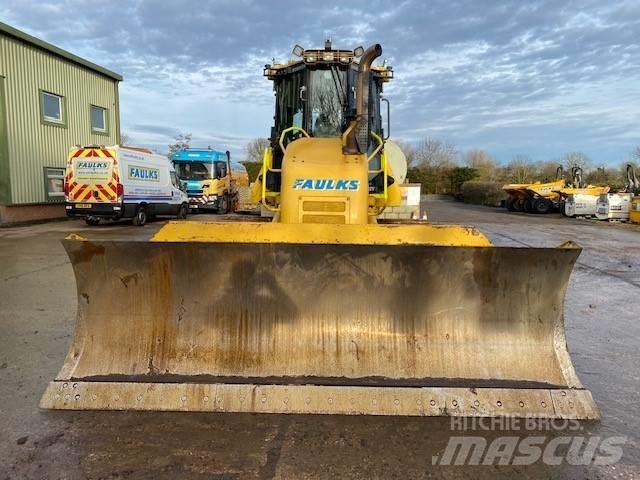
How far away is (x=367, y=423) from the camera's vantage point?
10.4 feet

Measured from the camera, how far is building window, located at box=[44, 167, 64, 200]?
1989 cm

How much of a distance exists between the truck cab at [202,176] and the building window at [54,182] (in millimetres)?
5068

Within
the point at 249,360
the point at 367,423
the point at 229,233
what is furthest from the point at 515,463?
the point at 229,233

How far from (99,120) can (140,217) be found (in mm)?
8072

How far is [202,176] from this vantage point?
80.2 ft

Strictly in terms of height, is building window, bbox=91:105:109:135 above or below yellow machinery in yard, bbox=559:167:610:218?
above

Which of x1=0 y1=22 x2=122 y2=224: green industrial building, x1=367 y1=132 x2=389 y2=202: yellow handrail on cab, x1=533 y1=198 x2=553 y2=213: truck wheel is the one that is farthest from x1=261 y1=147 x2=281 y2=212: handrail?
x1=533 y1=198 x2=553 y2=213: truck wheel

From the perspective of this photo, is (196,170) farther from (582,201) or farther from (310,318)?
(310,318)

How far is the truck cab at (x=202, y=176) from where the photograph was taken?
24.1 metres

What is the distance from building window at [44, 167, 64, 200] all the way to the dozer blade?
18.7 meters

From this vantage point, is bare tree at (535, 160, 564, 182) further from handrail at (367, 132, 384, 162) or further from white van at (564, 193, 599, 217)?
handrail at (367, 132, 384, 162)

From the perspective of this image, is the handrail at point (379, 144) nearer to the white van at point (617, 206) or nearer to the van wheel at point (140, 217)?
the van wheel at point (140, 217)

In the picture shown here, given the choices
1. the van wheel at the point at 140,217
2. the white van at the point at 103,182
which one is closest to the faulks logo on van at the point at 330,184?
the white van at the point at 103,182

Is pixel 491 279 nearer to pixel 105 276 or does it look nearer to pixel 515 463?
pixel 515 463
